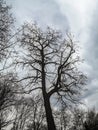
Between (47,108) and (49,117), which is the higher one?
(47,108)

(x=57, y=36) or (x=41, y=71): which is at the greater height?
(x=57, y=36)

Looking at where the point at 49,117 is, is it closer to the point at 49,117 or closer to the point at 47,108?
the point at 49,117

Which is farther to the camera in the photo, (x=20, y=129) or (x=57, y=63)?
(x=20, y=129)

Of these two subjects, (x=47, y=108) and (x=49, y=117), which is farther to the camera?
(x=47, y=108)

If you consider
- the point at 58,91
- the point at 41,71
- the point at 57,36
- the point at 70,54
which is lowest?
the point at 58,91

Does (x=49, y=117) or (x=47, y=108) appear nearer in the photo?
(x=49, y=117)

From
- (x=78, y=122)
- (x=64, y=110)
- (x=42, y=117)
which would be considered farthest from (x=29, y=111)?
(x=64, y=110)

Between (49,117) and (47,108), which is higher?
(47,108)

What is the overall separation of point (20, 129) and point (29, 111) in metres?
4.98

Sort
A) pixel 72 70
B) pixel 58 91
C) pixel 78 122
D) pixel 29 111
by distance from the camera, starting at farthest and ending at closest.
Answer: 1. pixel 78 122
2. pixel 29 111
3. pixel 72 70
4. pixel 58 91

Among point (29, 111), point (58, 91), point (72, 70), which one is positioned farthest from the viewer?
point (29, 111)

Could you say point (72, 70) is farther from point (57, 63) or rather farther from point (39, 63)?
point (39, 63)

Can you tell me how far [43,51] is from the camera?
19.2 meters

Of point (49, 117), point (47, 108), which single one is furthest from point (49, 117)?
point (47, 108)
